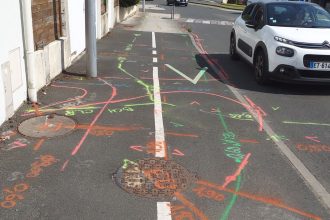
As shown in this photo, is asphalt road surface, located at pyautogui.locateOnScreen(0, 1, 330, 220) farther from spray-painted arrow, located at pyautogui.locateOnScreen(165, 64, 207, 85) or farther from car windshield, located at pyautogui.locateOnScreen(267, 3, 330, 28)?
Answer: car windshield, located at pyautogui.locateOnScreen(267, 3, 330, 28)

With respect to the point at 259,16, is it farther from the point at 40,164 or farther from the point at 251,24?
the point at 40,164

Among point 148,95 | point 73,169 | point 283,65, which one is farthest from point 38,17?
point 283,65

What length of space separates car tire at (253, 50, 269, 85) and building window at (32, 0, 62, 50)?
15.7 ft

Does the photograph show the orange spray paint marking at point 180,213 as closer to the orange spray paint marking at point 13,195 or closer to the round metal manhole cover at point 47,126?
the orange spray paint marking at point 13,195

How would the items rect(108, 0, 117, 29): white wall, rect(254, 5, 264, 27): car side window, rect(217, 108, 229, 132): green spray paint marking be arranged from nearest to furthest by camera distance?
rect(217, 108, 229, 132): green spray paint marking → rect(254, 5, 264, 27): car side window → rect(108, 0, 117, 29): white wall

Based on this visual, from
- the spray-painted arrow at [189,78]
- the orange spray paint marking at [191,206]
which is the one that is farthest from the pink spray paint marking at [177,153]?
the spray-painted arrow at [189,78]

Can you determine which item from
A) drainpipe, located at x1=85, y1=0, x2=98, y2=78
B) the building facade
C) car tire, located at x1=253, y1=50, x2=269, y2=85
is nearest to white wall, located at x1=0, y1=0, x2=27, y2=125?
the building facade

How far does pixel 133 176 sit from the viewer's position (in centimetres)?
464

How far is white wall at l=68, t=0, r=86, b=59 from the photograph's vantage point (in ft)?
35.6

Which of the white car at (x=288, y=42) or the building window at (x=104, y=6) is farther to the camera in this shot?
the building window at (x=104, y=6)

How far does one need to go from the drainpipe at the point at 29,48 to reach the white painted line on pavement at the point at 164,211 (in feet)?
13.2

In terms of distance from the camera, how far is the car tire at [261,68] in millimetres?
8854

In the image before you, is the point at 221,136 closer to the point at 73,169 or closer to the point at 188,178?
the point at 188,178

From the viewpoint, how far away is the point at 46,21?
29.0ft
